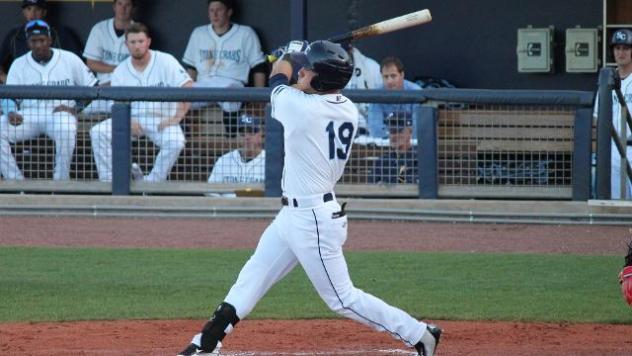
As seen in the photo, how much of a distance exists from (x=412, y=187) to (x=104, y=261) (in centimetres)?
286

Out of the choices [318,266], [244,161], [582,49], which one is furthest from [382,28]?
[582,49]

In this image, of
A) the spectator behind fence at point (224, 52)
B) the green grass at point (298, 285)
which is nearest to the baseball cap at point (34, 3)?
the spectator behind fence at point (224, 52)

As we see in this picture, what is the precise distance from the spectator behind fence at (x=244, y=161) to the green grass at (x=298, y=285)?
5.03 ft

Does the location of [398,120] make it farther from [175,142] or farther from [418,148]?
[175,142]

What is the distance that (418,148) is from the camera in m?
10.2

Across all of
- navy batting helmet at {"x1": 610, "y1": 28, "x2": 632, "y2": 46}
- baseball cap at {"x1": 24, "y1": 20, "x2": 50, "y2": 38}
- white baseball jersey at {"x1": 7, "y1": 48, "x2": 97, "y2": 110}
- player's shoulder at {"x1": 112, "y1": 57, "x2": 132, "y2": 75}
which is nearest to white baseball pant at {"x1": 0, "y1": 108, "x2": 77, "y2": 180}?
white baseball jersey at {"x1": 7, "y1": 48, "x2": 97, "y2": 110}

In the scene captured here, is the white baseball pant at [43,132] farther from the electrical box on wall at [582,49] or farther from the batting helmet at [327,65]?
the batting helmet at [327,65]

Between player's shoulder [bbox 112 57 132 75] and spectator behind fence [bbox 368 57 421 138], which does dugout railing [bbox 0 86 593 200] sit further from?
player's shoulder [bbox 112 57 132 75]

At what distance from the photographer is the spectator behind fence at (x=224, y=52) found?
11.8 m

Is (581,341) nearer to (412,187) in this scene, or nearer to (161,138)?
(412,187)

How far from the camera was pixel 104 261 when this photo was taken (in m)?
8.57

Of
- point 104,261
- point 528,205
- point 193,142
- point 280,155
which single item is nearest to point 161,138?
point 193,142

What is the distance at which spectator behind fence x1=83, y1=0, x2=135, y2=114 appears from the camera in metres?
11.9

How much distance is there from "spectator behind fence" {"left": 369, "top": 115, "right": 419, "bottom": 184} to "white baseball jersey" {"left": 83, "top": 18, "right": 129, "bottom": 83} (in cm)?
303
